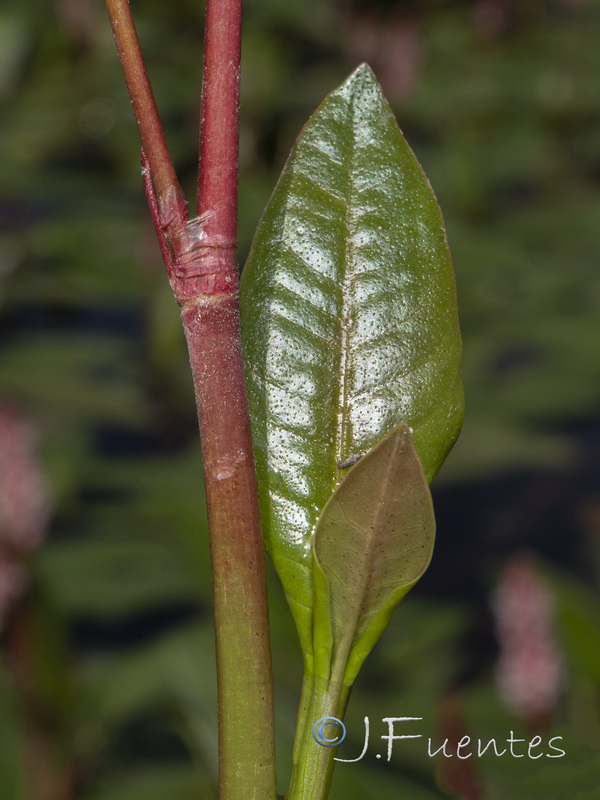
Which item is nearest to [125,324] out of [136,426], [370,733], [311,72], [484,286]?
[136,426]

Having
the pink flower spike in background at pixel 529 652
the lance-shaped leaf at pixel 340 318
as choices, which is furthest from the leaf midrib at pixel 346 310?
the pink flower spike in background at pixel 529 652

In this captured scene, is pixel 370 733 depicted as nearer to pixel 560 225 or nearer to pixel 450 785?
pixel 450 785

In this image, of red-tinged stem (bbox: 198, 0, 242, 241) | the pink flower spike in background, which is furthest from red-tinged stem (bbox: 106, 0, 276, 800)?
the pink flower spike in background

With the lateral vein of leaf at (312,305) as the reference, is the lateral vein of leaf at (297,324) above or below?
below

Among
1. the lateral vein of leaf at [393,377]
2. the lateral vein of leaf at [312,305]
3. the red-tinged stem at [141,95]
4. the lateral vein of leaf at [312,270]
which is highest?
the red-tinged stem at [141,95]

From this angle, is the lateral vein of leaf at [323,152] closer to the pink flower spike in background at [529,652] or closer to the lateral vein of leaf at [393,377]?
the lateral vein of leaf at [393,377]

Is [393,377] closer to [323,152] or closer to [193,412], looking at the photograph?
[323,152]

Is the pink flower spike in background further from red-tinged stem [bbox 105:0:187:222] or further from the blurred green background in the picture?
red-tinged stem [bbox 105:0:187:222]

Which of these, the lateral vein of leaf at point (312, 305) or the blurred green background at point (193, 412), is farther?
the blurred green background at point (193, 412)
